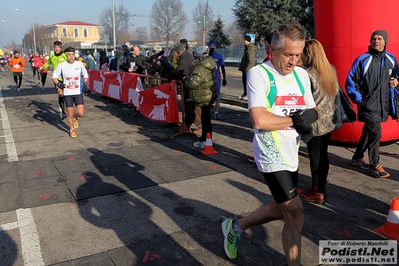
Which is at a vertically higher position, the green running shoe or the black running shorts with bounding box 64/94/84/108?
the black running shorts with bounding box 64/94/84/108

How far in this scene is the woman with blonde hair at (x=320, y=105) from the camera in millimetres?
4363

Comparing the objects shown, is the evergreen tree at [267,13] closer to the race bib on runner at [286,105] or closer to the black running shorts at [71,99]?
the black running shorts at [71,99]

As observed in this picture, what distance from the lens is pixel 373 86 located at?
17.9 feet

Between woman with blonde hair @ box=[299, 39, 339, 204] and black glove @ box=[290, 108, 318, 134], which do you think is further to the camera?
woman with blonde hair @ box=[299, 39, 339, 204]

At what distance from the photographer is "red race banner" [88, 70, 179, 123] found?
9086 millimetres

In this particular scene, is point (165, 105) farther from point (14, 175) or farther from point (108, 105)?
point (108, 105)

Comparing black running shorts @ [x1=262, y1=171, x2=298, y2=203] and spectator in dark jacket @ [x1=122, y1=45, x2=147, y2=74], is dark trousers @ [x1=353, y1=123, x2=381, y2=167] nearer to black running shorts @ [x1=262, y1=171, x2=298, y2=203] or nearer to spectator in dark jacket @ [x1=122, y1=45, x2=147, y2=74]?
black running shorts @ [x1=262, y1=171, x2=298, y2=203]

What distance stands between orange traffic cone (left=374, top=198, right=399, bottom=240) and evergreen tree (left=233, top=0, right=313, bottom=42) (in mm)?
34029

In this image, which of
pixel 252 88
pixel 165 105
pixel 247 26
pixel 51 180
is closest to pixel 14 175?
pixel 51 180

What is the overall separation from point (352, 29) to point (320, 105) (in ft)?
9.79

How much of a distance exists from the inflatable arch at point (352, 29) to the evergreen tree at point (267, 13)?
1188 inches

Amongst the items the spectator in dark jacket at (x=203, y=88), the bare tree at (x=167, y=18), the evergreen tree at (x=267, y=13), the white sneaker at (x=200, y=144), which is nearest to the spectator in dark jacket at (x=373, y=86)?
the spectator in dark jacket at (x=203, y=88)

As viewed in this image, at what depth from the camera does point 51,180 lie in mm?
5742

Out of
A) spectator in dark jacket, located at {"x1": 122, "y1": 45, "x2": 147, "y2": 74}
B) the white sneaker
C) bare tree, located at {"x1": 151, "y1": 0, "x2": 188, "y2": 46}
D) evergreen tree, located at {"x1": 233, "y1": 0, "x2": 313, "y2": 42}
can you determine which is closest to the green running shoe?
the white sneaker
